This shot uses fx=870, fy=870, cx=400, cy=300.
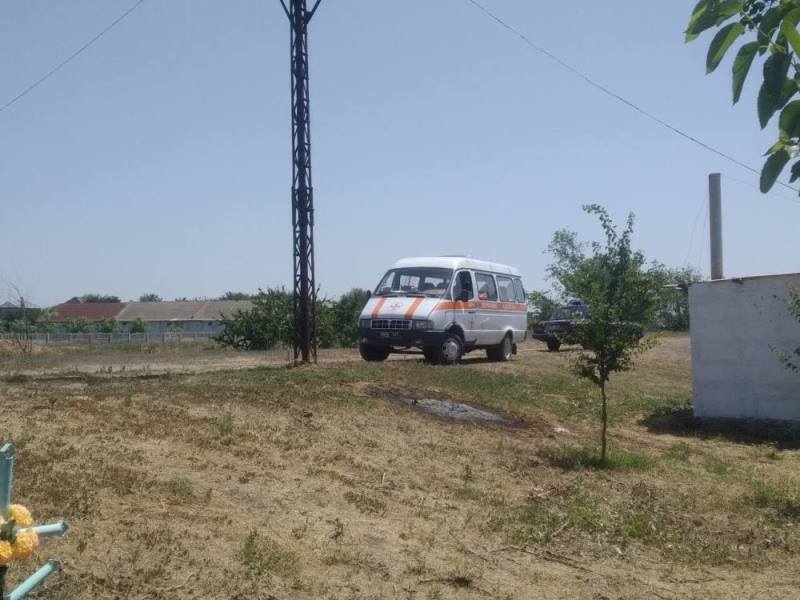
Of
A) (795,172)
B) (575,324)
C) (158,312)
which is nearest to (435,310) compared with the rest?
(575,324)

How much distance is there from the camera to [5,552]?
7.93ft

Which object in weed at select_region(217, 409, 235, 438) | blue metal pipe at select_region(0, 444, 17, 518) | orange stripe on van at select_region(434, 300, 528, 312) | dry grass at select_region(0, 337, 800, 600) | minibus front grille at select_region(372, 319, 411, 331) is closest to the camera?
blue metal pipe at select_region(0, 444, 17, 518)

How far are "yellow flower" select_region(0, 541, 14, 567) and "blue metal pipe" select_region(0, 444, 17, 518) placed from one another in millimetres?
77

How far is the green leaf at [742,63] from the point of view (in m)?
1.87

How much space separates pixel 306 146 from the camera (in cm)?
1695

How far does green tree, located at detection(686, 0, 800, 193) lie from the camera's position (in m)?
1.83

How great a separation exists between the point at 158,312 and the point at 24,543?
93.2m

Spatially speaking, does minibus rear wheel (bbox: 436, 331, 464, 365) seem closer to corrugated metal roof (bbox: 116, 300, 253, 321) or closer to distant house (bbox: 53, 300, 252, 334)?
distant house (bbox: 53, 300, 252, 334)

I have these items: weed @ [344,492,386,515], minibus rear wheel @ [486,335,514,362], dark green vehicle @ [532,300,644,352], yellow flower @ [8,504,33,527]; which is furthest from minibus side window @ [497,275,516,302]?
yellow flower @ [8,504,33,527]

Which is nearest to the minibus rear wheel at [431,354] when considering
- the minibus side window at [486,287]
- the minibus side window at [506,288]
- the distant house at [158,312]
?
the minibus side window at [486,287]

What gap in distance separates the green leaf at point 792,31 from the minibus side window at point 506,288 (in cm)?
2022

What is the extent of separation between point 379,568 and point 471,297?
13.6 metres

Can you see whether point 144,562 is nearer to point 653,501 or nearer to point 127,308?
point 653,501

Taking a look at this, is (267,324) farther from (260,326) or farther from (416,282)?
(416,282)
